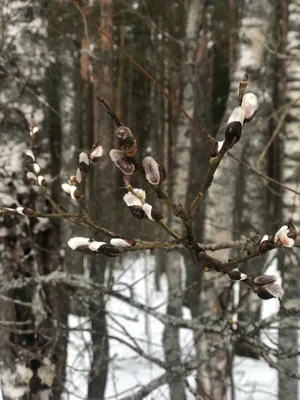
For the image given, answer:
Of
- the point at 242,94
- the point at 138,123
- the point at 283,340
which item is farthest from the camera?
the point at 138,123

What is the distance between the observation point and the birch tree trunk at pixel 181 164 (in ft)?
17.5

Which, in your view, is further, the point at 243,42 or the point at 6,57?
the point at 243,42

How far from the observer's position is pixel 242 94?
32.5 inches

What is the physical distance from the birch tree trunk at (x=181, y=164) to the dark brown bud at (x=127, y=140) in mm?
4085

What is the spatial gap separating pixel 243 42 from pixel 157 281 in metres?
10.1

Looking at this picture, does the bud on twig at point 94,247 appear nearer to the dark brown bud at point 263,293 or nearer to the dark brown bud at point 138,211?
the dark brown bud at point 138,211

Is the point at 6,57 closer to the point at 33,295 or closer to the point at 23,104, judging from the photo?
the point at 23,104

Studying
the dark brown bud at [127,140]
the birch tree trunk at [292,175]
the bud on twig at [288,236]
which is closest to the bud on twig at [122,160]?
the dark brown bud at [127,140]

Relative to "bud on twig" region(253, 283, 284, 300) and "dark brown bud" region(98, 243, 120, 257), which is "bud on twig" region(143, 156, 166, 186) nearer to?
"dark brown bud" region(98, 243, 120, 257)

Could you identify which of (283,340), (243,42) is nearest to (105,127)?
(243,42)

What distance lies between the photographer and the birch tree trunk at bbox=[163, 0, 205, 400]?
5.35 m

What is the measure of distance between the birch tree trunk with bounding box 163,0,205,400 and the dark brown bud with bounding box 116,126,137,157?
409 centimetres

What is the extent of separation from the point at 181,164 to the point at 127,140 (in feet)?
19.1

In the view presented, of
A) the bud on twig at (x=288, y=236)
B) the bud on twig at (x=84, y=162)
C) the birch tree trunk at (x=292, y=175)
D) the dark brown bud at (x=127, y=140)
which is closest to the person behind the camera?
the dark brown bud at (x=127, y=140)
